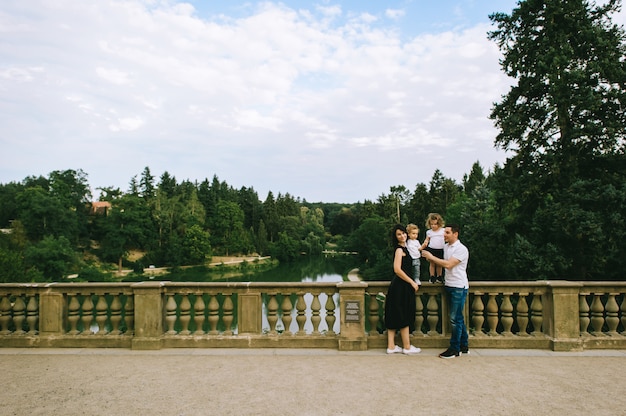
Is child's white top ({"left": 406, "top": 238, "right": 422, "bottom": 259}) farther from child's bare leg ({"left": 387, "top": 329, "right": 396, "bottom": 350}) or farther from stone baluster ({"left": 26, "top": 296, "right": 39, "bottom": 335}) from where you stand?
stone baluster ({"left": 26, "top": 296, "right": 39, "bottom": 335})

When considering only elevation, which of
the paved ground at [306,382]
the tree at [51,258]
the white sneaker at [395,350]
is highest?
the white sneaker at [395,350]

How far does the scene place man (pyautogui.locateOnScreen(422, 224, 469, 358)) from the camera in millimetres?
6043

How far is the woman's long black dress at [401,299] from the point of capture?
243 inches

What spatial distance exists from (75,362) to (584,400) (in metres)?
6.38

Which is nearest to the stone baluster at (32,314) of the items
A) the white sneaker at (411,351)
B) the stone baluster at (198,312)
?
the stone baluster at (198,312)

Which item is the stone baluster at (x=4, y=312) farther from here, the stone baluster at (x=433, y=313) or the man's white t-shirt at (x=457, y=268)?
the man's white t-shirt at (x=457, y=268)

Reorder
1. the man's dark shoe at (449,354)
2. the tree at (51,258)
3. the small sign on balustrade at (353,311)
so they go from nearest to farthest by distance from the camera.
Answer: the man's dark shoe at (449,354) → the small sign on balustrade at (353,311) → the tree at (51,258)

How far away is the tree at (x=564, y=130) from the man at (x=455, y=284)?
41.8ft

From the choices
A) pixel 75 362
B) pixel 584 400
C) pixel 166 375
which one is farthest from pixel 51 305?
pixel 584 400

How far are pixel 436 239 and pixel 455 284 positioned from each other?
71 cm

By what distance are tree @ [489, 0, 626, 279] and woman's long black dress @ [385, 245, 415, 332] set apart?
43.0ft

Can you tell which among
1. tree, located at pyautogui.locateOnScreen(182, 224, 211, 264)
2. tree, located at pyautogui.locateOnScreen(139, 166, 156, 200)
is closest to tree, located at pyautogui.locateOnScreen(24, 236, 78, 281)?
tree, located at pyautogui.locateOnScreen(182, 224, 211, 264)

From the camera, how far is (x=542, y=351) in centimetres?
636

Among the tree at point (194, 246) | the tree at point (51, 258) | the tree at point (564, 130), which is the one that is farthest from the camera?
the tree at point (194, 246)
